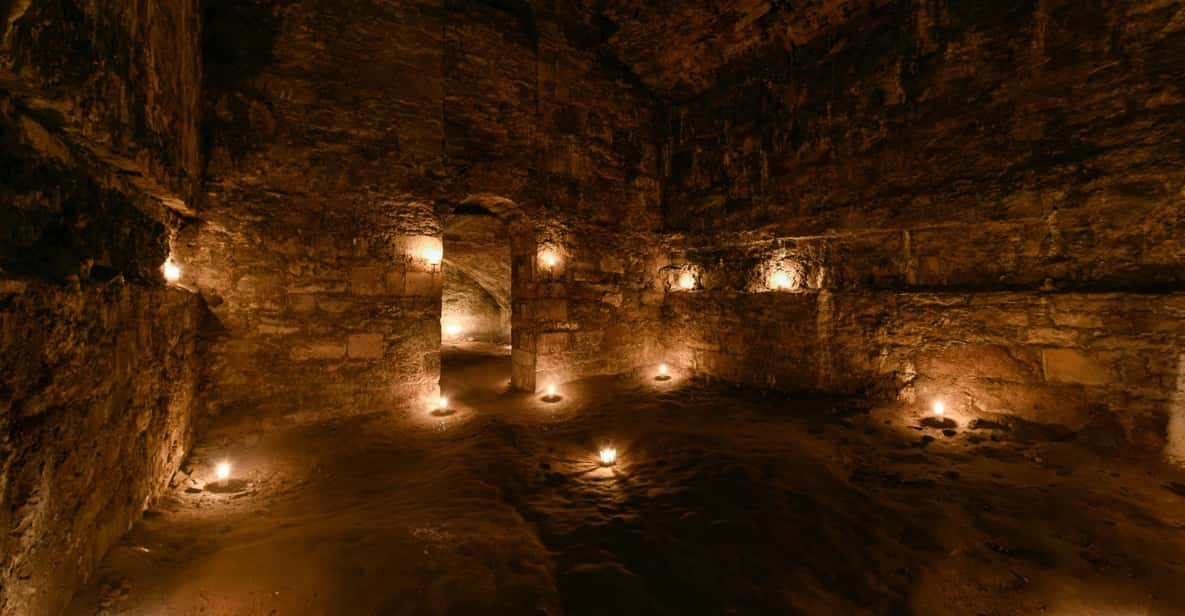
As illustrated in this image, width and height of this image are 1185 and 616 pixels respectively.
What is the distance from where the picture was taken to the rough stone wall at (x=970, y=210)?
3.71m

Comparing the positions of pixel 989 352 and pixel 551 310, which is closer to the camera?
pixel 989 352

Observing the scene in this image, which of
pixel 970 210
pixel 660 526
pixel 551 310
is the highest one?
pixel 970 210

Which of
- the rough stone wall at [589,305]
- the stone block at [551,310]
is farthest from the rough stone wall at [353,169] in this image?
the stone block at [551,310]

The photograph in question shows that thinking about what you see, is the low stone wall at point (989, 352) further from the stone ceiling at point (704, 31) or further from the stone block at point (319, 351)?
the stone block at point (319, 351)

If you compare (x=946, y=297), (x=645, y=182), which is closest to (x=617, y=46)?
(x=645, y=182)

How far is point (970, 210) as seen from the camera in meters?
4.55

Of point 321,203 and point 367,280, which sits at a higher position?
point 321,203

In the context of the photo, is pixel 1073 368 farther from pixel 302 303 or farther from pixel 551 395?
pixel 302 303

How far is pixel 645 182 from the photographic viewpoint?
7504 mm

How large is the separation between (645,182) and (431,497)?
5914mm

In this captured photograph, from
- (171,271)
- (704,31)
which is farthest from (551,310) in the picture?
(704,31)

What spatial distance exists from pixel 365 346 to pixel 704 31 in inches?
241

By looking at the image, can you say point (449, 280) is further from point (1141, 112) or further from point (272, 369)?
point (1141, 112)

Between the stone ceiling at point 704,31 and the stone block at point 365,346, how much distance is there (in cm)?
537
